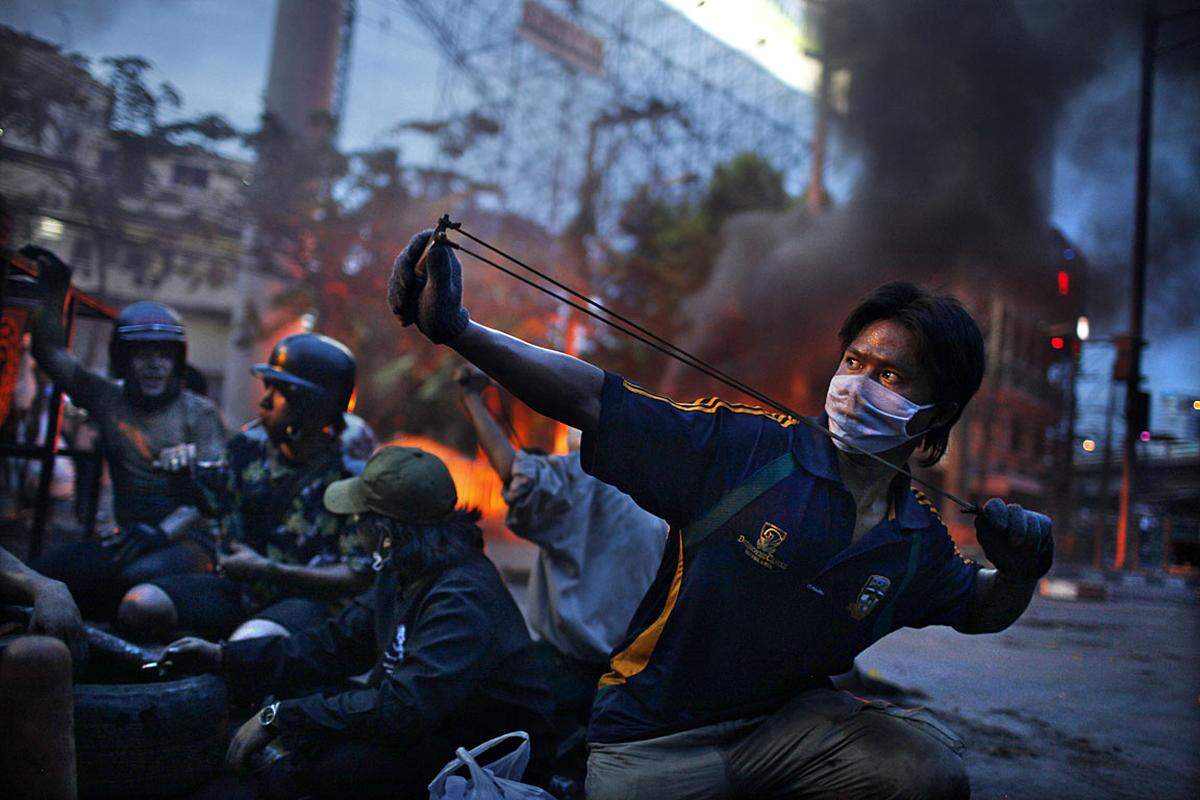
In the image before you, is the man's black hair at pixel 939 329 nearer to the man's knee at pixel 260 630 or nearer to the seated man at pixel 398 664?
the seated man at pixel 398 664

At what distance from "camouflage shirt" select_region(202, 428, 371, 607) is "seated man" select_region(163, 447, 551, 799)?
617 mm

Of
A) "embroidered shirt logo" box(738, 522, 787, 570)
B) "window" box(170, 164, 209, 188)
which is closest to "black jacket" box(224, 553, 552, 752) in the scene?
"embroidered shirt logo" box(738, 522, 787, 570)

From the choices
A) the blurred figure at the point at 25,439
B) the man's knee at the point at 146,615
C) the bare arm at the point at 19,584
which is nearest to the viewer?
the bare arm at the point at 19,584

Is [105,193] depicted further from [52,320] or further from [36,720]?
[36,720]

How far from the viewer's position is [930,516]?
94.1 inches

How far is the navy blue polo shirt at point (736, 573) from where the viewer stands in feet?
6.49

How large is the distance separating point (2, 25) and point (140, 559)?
685cm

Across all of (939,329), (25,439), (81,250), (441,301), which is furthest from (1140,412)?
(81,250)

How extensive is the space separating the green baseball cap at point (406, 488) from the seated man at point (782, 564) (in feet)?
2.95

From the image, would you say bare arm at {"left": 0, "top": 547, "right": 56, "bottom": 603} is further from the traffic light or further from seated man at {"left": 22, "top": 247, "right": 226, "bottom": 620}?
the traffic light

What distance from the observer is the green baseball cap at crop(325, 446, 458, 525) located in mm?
2801

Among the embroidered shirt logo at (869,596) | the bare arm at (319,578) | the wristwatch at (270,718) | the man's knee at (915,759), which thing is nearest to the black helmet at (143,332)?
the bare arm at (319,578)

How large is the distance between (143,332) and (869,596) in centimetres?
391

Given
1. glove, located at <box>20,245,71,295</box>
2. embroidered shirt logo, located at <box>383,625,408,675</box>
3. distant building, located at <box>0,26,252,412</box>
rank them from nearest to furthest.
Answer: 1. embroidered shirt logo, located at <box>383,625,408,675</box>
2. glove, located at <box>20,245,71,295</box>
3. distant building, located at <box>0,26,252,412</box>
